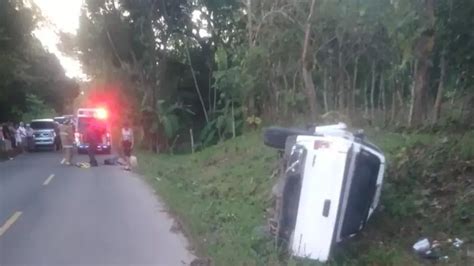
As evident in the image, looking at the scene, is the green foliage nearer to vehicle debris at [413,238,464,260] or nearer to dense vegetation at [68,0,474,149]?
dense vegetation at [68,0,474,149]

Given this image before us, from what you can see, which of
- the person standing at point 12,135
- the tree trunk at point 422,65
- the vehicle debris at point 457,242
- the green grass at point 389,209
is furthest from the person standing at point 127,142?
the vehicle debris at point 457,242

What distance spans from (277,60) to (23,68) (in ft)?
71.2

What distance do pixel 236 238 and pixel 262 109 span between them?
57.6 feet

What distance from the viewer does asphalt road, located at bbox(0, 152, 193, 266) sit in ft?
33.3

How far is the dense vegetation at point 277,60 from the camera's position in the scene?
1502cm

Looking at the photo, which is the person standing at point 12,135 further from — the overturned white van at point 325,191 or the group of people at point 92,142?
the overturned white van at point 325,191

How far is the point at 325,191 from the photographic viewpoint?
855cm

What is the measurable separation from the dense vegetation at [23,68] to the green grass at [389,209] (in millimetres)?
18584

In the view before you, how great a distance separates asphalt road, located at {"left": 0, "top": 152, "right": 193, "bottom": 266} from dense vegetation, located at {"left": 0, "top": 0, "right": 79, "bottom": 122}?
43.8ft

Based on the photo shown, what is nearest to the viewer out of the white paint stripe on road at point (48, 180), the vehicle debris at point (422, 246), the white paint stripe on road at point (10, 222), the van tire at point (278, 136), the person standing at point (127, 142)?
the vehicle debris at point (422, 246)

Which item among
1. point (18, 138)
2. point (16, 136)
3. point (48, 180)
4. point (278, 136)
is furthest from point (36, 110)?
point (278, 136)

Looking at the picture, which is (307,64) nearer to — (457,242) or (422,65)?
(422,65)

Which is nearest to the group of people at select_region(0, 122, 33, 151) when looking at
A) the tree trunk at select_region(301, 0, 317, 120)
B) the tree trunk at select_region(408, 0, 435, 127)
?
the tree trunk at select_region(301, 0, 317, 120)

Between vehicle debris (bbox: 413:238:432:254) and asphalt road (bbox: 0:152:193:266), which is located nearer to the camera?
vehicle debris (bbox: 413:238:432:254)
